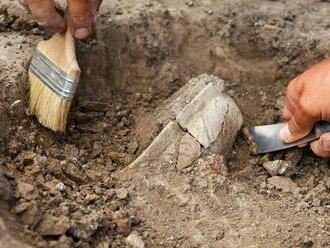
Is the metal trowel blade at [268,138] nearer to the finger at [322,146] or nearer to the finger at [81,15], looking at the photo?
the finger at [322,146]

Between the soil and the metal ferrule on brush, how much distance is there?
0.28ft

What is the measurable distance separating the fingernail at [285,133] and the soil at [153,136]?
0.34 ft

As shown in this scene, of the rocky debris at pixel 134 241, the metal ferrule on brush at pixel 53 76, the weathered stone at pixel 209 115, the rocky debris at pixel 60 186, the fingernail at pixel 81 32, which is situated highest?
the fingernail at pixel 81 32

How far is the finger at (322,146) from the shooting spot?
2.95 m

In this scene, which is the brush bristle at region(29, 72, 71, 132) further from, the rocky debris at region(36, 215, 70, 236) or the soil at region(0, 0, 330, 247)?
the rocky debris at region(36, 215, 70, 236)

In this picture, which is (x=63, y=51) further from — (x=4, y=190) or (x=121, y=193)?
(x=4, y=190)

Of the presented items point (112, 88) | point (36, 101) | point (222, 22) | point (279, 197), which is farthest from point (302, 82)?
point (36, 101)

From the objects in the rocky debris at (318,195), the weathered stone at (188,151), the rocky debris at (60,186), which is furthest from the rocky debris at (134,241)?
the rocky debris at (318,195)

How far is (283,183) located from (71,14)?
1.30 m

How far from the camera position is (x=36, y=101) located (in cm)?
288

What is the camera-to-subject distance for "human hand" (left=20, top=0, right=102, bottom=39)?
2643 millimetres

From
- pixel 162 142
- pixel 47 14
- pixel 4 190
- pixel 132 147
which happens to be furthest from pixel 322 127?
pixel 4 190

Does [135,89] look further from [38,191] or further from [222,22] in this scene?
[38,191]

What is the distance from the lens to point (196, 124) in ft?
9.67
